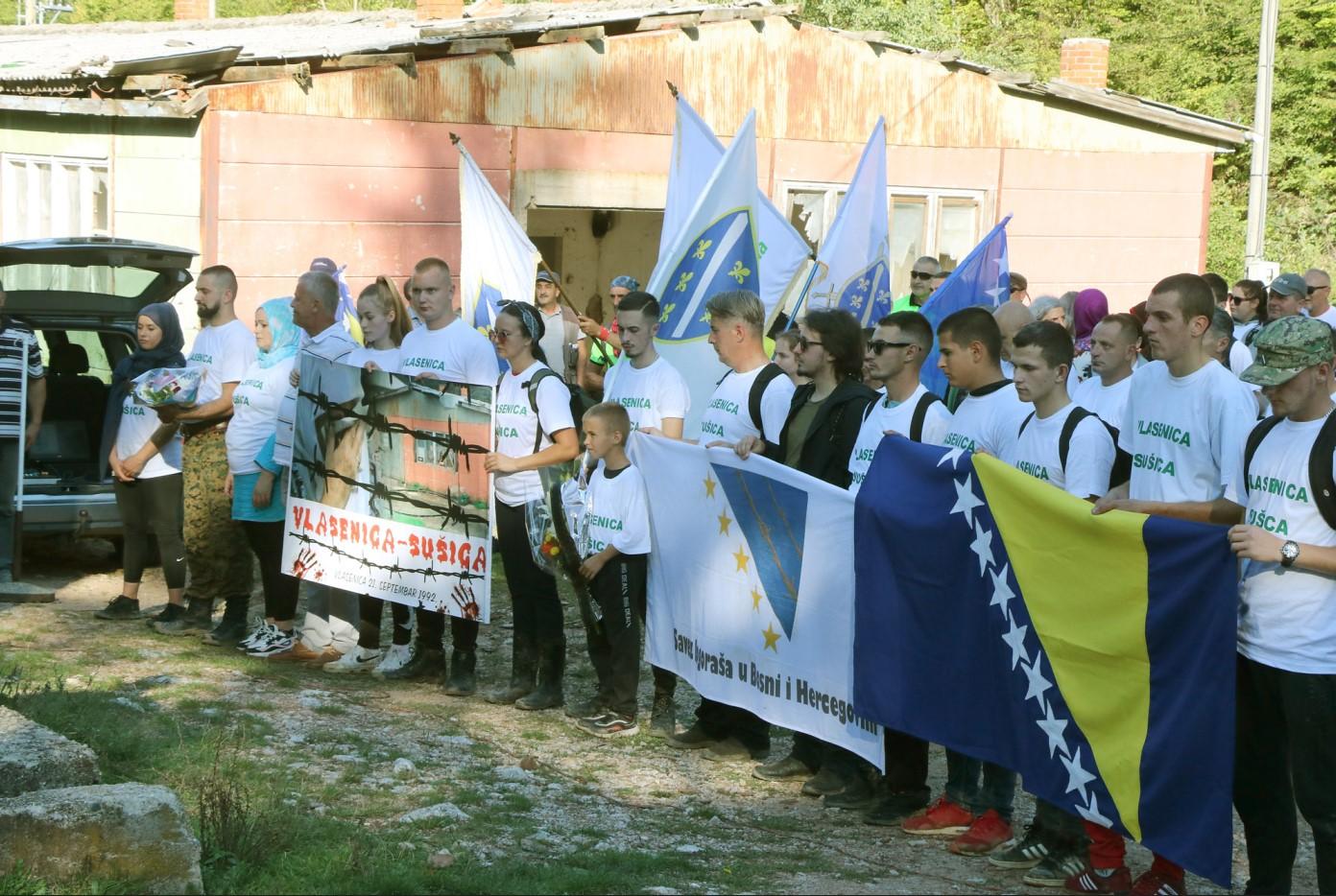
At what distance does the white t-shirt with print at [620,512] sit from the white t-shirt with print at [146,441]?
319 cm

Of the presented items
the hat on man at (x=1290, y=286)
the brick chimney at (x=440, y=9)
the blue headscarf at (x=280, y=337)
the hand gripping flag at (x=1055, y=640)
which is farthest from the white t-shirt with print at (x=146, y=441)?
the brick chimney at (x=440, y=9)

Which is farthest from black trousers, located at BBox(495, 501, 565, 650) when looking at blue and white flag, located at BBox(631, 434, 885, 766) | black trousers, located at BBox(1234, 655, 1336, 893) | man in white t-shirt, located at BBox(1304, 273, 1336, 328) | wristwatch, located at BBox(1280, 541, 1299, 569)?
man in white t-shirt, located at BBox(1304, 273, 1336, 328)

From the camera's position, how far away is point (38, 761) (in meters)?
5.56

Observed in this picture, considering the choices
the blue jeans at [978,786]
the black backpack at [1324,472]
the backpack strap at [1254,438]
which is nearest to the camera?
the black backpack at [1324,472]

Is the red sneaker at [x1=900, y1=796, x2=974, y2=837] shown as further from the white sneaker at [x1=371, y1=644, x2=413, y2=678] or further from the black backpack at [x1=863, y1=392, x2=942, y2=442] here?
the white sneaker at [x1=371, y1=644, x2=413, y2=678]

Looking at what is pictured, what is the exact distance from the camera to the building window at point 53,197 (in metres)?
15.1

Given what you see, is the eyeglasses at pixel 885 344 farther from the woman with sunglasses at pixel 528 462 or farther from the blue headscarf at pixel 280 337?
the blue headscarf at pixel 280 337

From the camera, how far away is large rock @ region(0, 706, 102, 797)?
18.0ft

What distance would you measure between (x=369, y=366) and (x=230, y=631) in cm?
203

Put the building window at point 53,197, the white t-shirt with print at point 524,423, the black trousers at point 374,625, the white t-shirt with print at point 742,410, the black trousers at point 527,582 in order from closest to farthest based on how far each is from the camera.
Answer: the white t-shirt with print at point 742,410, the white t-shirt with print at point 524,423, the black trousers at point 527,582, the black trousers at point 374,625, the building window at point 53,197

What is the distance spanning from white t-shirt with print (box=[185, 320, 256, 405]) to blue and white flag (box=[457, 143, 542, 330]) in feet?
10.1

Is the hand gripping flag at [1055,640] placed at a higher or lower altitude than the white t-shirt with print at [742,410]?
lower

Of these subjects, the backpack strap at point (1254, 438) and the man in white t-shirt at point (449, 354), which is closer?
the backpack strap at point (1254, 438)

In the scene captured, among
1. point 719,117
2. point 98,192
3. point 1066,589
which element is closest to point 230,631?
point 1066,589
